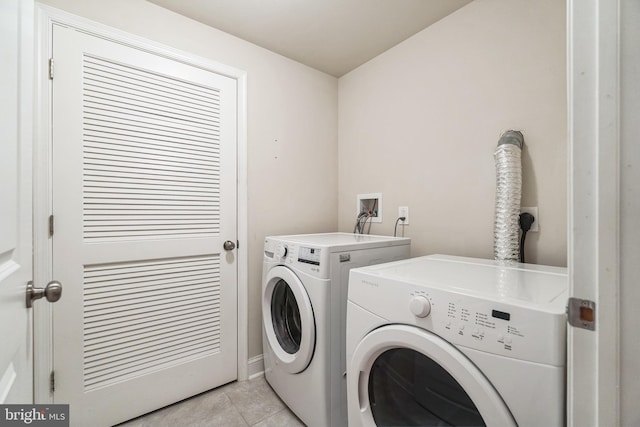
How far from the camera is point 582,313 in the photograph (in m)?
0.49

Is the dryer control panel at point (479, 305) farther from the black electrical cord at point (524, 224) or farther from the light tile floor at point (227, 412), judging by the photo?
the light tile floor at point (227, 412)

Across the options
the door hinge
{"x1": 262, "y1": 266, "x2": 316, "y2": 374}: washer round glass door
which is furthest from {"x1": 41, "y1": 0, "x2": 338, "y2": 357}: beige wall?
the door hinge

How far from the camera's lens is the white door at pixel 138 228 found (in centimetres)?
130

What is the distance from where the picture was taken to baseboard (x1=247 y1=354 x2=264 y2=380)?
1.83 m

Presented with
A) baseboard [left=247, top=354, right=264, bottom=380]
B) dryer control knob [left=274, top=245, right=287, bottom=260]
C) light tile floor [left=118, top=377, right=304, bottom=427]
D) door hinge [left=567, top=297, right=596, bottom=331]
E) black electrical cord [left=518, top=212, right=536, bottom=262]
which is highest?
black electrical cord [left=518, top=212, right=536, bottom=262]

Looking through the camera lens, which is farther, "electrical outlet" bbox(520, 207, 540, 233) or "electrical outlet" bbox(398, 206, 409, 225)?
"electrical outlet" bbox(398, 206, 409, 225)

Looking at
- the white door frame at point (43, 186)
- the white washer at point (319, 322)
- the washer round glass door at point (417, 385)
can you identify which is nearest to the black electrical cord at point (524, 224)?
the white washer at point (319, 322)

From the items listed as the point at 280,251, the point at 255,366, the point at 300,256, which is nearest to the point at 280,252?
the point at 280,251

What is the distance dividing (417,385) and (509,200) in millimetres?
917

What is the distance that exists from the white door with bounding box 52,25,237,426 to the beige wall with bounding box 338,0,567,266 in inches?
42.3

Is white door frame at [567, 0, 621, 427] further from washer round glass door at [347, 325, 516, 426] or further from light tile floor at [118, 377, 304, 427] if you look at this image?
light tile floor at [118, 377, 304, 427]

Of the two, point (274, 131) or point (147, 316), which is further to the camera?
point (274, 131)

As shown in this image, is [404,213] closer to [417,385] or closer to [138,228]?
[417,385]

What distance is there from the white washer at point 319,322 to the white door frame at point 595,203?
0.88 metres
